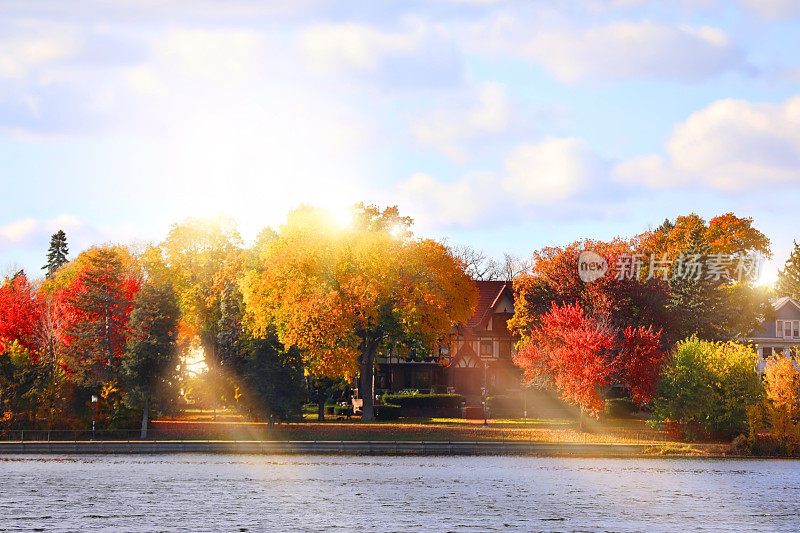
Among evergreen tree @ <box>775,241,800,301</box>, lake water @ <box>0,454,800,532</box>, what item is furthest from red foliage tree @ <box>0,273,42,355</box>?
evergreen tree @ <box>775,241,800,301</box>

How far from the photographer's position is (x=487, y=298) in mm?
100000

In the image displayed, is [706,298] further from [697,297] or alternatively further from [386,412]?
[386,412]

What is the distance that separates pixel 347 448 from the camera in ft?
194

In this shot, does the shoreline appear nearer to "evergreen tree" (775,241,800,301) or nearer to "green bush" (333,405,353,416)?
"green bush" (333,405,353,416)

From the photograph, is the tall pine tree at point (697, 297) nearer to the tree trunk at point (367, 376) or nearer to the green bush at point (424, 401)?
the green bush at point (424, 401)

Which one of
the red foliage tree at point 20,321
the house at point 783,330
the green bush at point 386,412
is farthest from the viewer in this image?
the house at point 783,330

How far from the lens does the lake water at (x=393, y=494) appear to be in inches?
1451

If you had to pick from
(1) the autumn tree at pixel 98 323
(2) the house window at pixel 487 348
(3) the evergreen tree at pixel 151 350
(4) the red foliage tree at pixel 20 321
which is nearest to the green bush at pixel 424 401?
(2) the house window at pixel 487 348

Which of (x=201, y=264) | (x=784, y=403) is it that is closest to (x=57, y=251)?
(x=201, y=264)

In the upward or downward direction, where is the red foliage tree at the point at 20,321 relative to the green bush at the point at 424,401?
upward

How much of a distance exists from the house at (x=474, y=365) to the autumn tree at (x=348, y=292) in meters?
20.9

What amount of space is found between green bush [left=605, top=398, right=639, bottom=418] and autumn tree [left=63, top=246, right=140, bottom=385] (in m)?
37.9

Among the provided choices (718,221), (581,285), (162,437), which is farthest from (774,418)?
(718,221)

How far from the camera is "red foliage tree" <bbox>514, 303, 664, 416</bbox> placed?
6569cm
